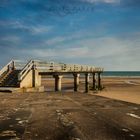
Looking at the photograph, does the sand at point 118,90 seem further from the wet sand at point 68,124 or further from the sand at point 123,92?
the wet sand at point 68,124

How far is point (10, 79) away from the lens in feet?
74.3

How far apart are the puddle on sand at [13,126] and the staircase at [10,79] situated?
11.6 metres

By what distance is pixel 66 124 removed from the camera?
7.39 meters

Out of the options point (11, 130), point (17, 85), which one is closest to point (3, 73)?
point (17, 85)

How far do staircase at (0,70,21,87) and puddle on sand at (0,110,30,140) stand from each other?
1157 cm

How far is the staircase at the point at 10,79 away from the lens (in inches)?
827

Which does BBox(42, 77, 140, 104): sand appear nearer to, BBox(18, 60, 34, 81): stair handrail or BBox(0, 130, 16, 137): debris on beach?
BBox(18, 60, 34, 81): stair handrail

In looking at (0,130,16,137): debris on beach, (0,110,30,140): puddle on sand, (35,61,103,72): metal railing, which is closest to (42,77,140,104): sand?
(35,61,103,72): metal railing

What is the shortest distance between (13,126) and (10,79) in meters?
15.8

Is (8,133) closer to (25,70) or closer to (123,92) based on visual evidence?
(25,70)

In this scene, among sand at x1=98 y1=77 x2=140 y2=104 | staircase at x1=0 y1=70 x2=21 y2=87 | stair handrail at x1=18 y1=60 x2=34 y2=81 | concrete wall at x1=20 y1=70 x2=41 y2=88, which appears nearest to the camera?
stair handrail at x1=18 y1=60 x2=34 y2=81

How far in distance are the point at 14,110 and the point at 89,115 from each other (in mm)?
2701

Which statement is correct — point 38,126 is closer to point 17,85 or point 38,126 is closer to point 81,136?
point 81,136

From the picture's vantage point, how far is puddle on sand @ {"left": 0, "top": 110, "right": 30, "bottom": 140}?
621 cm
